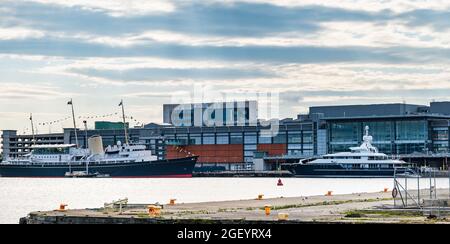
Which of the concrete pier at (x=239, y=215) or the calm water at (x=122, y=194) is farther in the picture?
the calm water at (x=122, y=194)

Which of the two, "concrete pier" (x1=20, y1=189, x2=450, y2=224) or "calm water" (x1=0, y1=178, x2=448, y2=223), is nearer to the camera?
"concrete pier" (x1=20, y1=189, x2=450, y2=224)

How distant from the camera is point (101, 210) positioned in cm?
5653

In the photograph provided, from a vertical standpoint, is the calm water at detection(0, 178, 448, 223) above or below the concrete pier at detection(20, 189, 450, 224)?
below

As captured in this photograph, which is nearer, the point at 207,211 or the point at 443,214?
the point at 443,214

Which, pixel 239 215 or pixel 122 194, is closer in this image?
pixel 239 215

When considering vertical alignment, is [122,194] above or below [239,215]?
below

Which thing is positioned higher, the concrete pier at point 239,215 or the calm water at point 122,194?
the concrete pier at point 239,215
